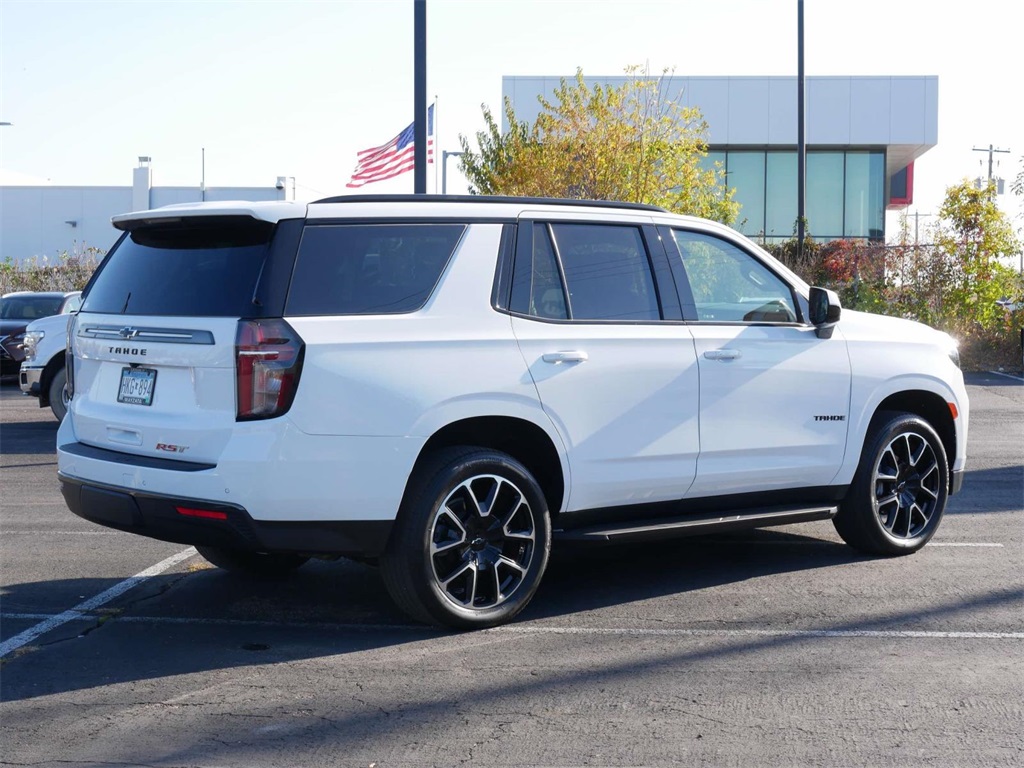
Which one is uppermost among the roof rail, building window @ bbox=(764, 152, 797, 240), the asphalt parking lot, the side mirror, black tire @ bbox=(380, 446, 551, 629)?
building window @ bbox=(764, 152, 797, 240)

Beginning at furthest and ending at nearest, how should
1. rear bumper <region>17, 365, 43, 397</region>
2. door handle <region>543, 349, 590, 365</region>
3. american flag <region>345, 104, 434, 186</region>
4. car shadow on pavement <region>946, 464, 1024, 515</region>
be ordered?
american flag <region>345, 104, 434, 186</region> → rear bumper <region>17, 365, 43, 397</region> → car shadow on pavement <region>946, 464, 1024, 515</region> → door handle <region>543, 349, 590, 365</region>

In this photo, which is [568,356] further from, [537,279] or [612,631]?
[612,631]

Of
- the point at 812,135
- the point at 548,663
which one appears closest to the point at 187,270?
the point at 548,663

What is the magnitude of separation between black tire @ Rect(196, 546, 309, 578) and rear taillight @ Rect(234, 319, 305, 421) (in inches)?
69.7

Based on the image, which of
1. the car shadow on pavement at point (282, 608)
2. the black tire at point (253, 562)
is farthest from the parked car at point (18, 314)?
the black tire at point (253, 562)

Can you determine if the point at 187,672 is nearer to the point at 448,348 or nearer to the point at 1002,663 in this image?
the point at 448,348

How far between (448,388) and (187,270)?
1.33 metres

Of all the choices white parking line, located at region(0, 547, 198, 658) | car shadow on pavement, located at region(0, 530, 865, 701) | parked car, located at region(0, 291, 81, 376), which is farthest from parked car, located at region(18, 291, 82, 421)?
car shadow on pavement, located at region(0, 530, 865, 701)

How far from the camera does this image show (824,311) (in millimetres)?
7070

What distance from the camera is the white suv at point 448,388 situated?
17.8 feet

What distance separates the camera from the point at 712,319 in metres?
6.79

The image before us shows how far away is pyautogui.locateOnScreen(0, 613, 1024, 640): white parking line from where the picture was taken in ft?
19.2

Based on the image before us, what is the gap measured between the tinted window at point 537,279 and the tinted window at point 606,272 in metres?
0.06

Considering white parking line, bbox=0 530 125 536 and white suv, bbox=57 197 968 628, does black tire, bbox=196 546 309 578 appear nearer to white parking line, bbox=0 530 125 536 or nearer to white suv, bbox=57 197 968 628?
white suv, bbox=57 197 968 628
